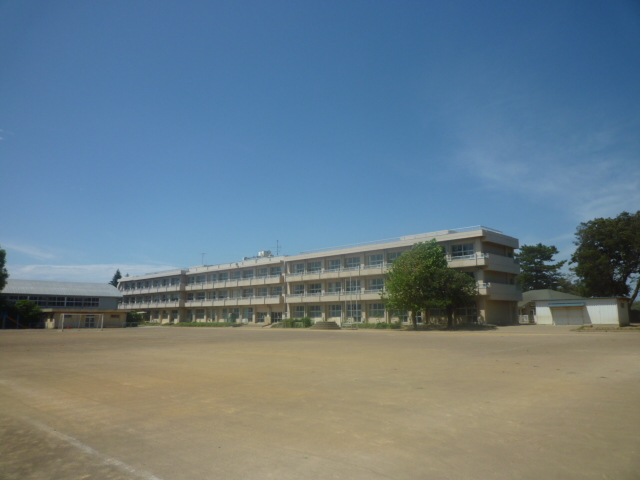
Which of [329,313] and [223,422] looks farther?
[329,313]

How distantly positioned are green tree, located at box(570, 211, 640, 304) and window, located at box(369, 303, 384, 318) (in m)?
24.8

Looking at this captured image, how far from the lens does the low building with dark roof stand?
60.3 metres

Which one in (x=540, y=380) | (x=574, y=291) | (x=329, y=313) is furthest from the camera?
(x=574, y=291)

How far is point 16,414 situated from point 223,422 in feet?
12.2

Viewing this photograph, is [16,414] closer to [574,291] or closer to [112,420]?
[112,420]

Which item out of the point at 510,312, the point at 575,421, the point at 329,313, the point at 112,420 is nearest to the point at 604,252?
the point at 510,312

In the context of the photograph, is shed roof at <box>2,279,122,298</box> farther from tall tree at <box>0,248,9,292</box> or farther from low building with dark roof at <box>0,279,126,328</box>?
tall tree at <box>0,248,9,292</box>

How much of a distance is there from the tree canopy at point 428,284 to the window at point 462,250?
4.57 meters

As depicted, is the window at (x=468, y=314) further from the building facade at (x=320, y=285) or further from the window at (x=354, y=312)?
the window at (x=354, y=312)

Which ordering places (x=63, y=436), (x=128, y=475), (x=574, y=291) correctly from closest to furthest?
(x=128, y=475), (x=63, y=436), (x=574, y=291)

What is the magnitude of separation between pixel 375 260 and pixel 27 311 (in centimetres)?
4682

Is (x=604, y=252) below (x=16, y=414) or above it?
above

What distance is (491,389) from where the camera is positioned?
949 cm

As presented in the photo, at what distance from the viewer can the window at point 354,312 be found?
188 ft
